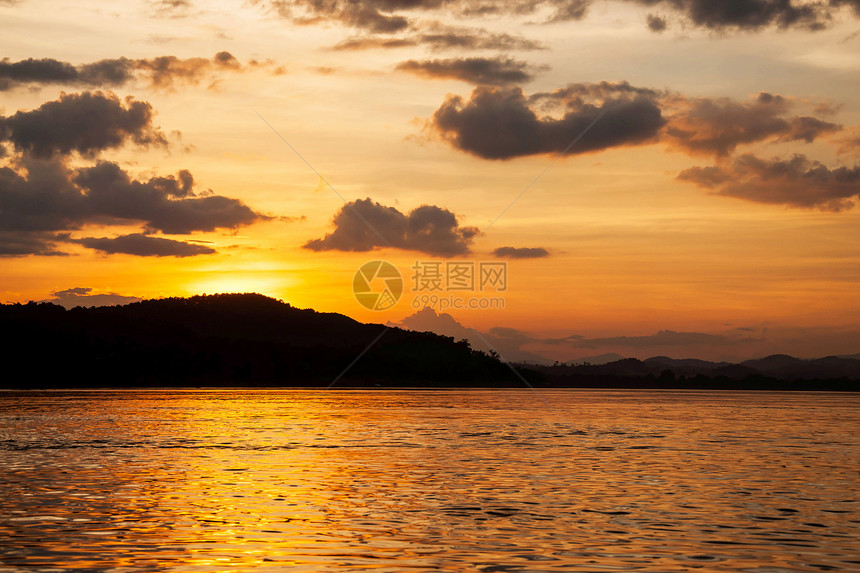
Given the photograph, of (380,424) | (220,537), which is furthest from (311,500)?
(380,424)

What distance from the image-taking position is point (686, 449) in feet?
209

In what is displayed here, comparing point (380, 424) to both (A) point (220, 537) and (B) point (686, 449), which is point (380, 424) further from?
(A) point (220, 537)

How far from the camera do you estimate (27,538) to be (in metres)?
27.2

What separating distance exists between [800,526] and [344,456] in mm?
31635

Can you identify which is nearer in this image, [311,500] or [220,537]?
[220,537]

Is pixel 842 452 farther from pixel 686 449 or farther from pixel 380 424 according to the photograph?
pixel 380 424

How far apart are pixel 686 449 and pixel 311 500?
36.0 metres

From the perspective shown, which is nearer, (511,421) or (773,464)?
(773,464)

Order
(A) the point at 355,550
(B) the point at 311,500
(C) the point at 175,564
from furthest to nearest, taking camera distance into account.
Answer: (B) the point at 311,500 → (A) the point at 355,550 → (C) the point at 175,564

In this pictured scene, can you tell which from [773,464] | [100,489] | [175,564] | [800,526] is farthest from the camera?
[773,464]

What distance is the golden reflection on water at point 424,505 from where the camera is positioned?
2511 cm

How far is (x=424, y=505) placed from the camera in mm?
35031

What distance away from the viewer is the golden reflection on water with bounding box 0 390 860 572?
82.4 ft

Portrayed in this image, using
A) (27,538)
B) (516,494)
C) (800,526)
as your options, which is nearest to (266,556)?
(27,538)
